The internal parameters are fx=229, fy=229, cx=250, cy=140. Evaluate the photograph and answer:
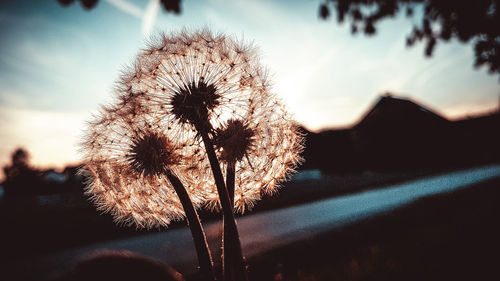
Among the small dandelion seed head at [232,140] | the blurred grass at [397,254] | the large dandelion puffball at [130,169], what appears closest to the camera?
the small dandelion seed head at [232,140]

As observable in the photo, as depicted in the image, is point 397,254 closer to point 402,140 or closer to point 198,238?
point 198,238

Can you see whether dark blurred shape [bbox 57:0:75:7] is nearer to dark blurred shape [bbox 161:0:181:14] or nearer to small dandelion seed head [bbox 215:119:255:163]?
dark blurred shape [bbox 161:0:181:14]

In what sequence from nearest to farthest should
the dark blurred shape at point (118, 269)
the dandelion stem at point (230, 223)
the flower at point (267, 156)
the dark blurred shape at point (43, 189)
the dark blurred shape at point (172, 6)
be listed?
the dark blurred shape at point (118, 269) < the dark blurred shape at point (172, 6) < the dandelion stem at point (230, 223) < the flower at point (267, 156) < the dark blurred shape at point (43, 189)

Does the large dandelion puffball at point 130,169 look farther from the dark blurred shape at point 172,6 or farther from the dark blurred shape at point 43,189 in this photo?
the dark blurred shape at point 43,189

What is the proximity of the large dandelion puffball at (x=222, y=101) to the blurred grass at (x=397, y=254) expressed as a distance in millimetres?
2674

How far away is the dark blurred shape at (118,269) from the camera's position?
1719 millimetres

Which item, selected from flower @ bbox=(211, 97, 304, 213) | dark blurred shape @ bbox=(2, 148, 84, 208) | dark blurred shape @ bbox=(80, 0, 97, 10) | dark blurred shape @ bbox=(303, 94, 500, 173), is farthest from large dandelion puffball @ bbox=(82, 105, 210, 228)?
dark blurred shape @ bbox=(2, 148, 84, 208)

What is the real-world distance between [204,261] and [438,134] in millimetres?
11144

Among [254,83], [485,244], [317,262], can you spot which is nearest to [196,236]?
[254,83]

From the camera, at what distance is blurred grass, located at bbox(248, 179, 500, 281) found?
4.45m

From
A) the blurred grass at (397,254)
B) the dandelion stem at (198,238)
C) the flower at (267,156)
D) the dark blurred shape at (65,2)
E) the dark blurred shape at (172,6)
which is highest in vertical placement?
the dark blurred shape at (65,2)

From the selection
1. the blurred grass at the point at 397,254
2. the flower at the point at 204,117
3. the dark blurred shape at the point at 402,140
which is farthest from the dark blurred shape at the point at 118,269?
the blurred grass at the point at 397,254

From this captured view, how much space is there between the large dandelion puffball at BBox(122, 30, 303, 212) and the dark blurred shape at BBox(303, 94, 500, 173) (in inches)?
51.9

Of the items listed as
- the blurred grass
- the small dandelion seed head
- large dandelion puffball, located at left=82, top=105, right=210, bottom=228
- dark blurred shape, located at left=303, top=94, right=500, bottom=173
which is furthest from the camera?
dark blurred shape, located at left=303, top=94, right=500, bottom=173
